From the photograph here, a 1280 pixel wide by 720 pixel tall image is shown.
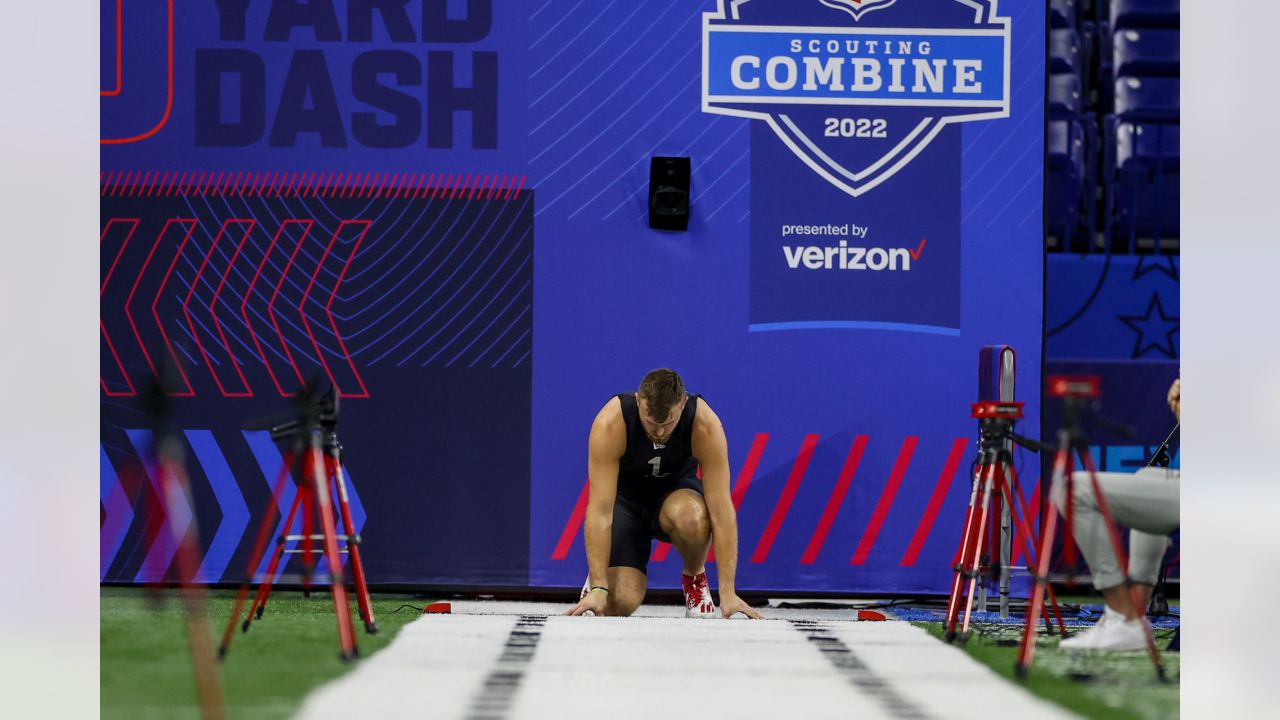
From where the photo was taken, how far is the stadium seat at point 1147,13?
7215 millimetres

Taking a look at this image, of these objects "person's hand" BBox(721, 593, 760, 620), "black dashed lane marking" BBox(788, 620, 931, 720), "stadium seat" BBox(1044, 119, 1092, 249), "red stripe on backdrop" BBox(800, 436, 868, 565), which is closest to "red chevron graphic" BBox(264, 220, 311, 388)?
"person's hand" BBox(721, 593, 760, 620)

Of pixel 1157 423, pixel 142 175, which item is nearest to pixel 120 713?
pixel 142 175

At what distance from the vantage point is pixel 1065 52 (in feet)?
23.6

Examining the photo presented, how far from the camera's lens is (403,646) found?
3.18 metres

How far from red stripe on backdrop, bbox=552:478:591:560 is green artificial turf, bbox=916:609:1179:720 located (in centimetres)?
205

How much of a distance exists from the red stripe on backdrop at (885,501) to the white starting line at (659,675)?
1.64 metres

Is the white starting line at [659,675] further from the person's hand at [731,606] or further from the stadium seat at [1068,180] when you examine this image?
the stadium seat at [1068,180]

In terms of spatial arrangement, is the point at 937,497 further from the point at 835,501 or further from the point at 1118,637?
the point at 1118,637

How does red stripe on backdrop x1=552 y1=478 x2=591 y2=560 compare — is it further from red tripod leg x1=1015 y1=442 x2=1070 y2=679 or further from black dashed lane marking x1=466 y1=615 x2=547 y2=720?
red tripod leg x1=1015 y1=442 x2=1070 y2=679

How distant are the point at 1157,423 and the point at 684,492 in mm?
2461

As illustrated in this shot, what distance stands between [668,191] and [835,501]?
1456 millimetres

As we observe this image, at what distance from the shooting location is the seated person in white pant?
10.9 ft

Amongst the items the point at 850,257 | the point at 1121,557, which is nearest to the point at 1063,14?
the point at 850,257
